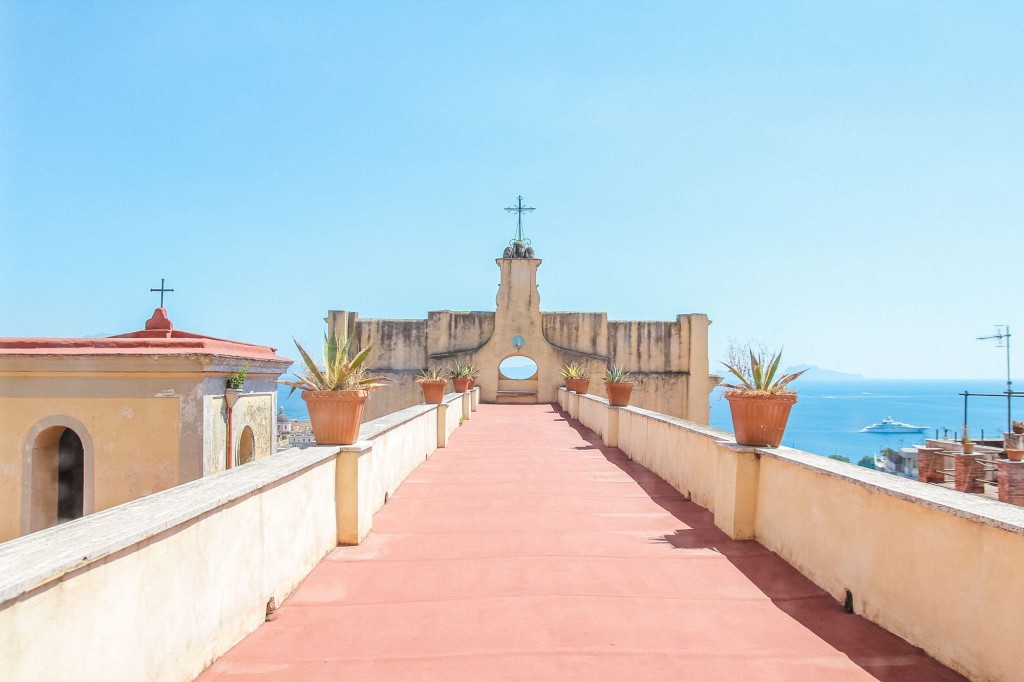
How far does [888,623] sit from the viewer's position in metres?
3.94

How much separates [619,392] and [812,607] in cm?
859

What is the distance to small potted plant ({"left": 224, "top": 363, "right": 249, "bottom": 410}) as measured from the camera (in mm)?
10688

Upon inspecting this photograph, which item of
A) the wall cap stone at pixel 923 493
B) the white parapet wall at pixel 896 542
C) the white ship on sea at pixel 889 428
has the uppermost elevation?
the wall cap stone at pixel 923 493

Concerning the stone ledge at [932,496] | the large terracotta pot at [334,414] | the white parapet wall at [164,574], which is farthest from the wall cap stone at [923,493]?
the white parapet wall at [164,574]

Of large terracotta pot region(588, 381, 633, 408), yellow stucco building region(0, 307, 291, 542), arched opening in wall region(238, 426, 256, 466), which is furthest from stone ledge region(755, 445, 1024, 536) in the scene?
arched opening in wall region(238, 426, 256, 466)

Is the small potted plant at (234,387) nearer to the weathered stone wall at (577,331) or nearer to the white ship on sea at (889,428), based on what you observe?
the weathered stone wall at (577,331)

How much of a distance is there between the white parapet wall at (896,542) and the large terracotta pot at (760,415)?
0.16m

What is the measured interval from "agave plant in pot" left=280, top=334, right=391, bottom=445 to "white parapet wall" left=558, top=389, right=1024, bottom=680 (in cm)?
353

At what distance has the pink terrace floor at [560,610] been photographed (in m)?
3.51

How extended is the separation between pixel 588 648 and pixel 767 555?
8.34 feet

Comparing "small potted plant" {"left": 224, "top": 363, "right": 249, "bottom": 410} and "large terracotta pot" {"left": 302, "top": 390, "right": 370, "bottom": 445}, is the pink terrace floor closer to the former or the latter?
"large terracotta pot" {"left": 302, "top": 390, "right": 370, "bottom": 445}

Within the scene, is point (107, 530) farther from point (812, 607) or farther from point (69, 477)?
point (69, 477)

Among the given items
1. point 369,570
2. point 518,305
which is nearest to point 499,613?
point 369,570

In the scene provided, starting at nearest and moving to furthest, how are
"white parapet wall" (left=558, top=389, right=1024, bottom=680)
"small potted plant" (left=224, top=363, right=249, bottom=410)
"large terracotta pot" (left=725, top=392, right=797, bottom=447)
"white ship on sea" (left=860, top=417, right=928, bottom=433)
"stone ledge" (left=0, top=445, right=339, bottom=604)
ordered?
1. "stone ledge" (left=0, top=445, right=339, bottom=604)
2. "white parapet wall" (left=558, top=389, right=1024, bottom=680)
3. "large terracotta pot" (left=725, top=392, right=797, bottom=447)
4. "small potted plant" (left=224, top=363, right=249, bottom=410)
5. "white ship on sea" (left=860, top=417, right=928, bottom=433)
